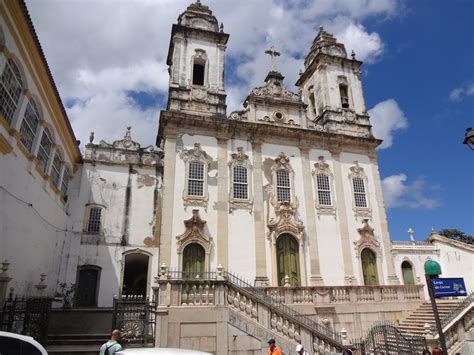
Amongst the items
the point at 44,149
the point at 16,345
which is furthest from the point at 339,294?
the point at 44,149

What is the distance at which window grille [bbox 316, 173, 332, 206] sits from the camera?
65.7 ft

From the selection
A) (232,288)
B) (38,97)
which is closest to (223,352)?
(232,288)

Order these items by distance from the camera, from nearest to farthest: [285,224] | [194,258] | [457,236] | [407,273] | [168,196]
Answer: [194,258], [168,196], [285,224], [407,273], [457,236]

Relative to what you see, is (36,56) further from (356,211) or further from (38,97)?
(356,211)

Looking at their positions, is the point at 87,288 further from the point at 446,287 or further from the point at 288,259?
the point at 446,287

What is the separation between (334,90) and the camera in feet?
77.8

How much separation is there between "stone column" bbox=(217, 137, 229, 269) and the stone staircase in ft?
27.6

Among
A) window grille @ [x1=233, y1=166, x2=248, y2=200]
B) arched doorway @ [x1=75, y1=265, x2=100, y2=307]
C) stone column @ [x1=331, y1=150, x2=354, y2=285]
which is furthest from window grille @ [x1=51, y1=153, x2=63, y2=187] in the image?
stone column @ [x1=331, y1=150, x2=354, y2=285]

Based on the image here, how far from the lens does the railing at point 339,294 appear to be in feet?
52.4

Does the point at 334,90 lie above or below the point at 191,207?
above

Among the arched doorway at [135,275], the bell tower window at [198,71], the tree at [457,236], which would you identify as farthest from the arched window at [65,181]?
the tree at [457,236]

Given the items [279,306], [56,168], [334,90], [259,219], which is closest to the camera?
[279,306]

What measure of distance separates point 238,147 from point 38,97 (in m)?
9.93

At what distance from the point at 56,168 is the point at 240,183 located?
29.5ft
